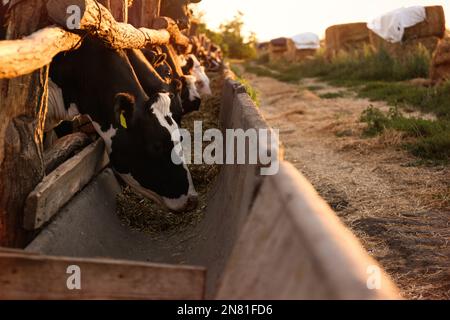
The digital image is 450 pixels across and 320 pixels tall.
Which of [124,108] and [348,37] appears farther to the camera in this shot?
[348,37]

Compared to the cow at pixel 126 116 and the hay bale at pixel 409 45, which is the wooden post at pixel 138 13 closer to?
the cow at pixel 126 116


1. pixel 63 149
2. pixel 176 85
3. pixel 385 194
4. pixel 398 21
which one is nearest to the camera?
pixel 63 149

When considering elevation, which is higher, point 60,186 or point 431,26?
point 431,26

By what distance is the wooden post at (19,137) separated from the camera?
253cm

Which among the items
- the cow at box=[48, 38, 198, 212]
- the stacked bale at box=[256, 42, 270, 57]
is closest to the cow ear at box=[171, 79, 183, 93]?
the cow at box=[48, 38, 198, 212]

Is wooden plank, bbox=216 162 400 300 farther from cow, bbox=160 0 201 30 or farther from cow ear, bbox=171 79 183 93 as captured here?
cow, bbox=160 0 201 30

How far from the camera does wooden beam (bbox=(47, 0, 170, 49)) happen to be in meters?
2.79

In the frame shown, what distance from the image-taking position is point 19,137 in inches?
101

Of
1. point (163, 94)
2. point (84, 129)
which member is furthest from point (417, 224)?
point (84, 129)

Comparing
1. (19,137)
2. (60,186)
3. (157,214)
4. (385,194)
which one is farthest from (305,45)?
(19,137)

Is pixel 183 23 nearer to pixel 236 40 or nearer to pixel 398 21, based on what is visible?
pixel 398 21

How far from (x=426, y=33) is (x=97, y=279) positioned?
729 inches

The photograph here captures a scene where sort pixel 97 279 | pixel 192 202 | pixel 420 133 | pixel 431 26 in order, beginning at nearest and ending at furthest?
pixel 97 279, pixel 192 202, pixel 420 133, pixel 431 26

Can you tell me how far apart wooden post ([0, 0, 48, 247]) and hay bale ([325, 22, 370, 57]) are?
2408 cm
